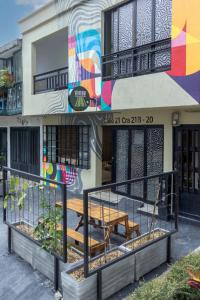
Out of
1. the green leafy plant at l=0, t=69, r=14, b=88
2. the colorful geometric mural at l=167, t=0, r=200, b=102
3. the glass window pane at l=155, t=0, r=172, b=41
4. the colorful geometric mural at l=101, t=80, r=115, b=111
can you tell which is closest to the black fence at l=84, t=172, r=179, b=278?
the colorful geometric mural at l=167, t=0, r=200, b=102

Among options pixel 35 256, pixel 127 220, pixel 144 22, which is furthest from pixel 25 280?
pixel 144 22

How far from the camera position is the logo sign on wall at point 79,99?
899cm

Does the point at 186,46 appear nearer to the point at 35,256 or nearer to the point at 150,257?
the point at 150,257

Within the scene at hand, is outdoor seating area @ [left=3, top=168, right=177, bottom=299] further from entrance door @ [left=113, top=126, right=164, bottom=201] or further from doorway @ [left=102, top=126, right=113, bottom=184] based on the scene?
doorway @ [left=102, top=126, right=113, bottom=184]

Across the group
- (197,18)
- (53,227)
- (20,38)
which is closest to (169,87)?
(197,18)

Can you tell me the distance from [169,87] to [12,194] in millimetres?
4182

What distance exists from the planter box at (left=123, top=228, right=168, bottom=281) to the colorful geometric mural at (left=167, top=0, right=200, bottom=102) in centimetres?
310

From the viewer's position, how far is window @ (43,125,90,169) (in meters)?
11.2

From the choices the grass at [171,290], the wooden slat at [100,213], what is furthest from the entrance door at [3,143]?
the grass at [171,290]

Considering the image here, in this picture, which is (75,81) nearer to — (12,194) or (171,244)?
(12,194)

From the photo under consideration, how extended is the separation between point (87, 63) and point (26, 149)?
7.09m

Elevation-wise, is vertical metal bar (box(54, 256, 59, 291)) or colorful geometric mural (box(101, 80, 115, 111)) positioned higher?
colorful geometric mural (box(101, 80, 115, 111))

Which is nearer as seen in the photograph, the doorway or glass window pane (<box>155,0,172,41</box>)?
glass window pane (<box>155,0,172,41</box>)

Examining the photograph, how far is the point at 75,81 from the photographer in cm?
942
